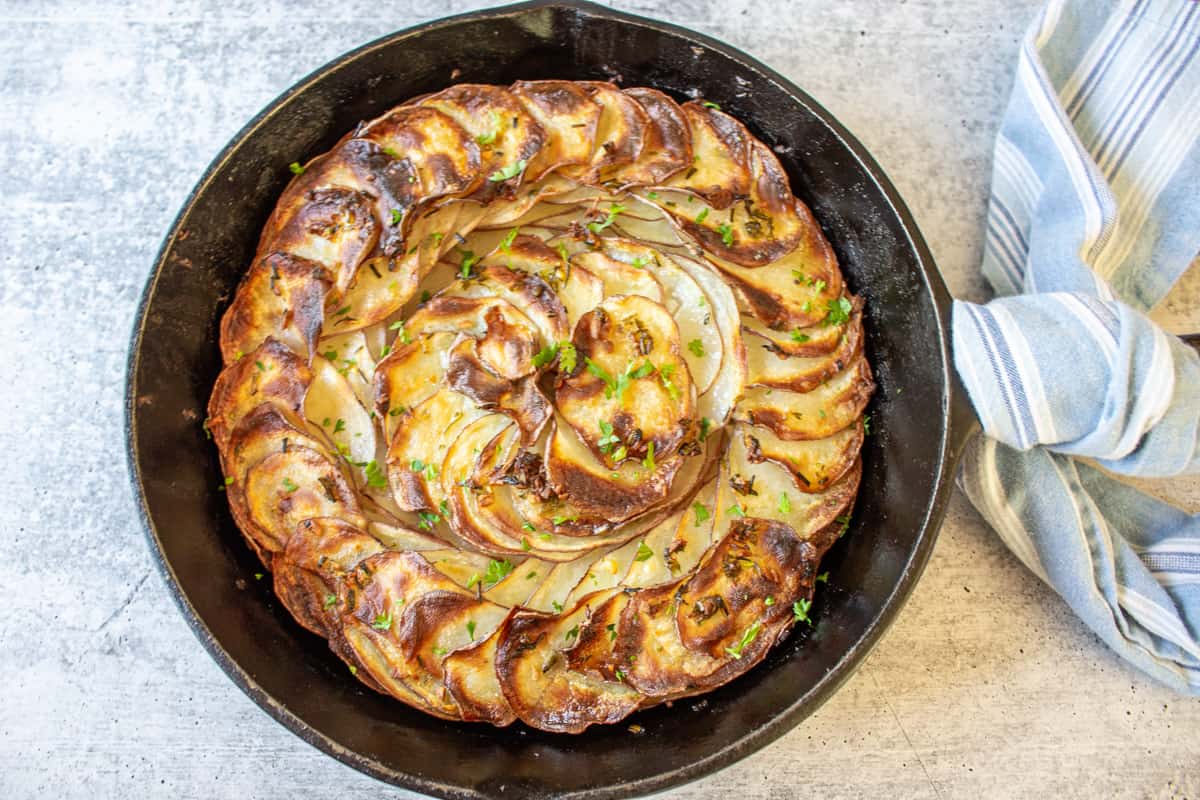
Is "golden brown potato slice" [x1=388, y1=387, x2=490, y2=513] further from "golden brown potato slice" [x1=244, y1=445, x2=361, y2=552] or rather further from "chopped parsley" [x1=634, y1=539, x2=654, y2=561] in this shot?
"chopped parsley" [x1=634, y1=539, x2=654, y2=561]

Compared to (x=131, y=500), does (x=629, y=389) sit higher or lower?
higher

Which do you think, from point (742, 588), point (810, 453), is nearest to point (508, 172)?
point (810, 453)

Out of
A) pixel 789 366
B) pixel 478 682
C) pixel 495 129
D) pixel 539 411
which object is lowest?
pixel 478 682

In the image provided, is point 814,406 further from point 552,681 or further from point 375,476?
point 375,476

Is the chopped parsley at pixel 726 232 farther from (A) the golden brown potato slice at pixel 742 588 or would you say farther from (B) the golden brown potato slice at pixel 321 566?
(B) the golden brown potato slice at pixel 321 566

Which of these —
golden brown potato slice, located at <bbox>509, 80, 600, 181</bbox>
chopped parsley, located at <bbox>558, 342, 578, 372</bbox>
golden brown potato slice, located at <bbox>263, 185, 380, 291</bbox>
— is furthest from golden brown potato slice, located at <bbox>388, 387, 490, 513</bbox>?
golden brown potato slice, located at <bbox>509, 80, 600, 181</bbox>

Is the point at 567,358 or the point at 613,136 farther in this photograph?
the point at 613,136

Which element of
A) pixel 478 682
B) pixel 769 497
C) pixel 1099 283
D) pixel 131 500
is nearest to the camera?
pixel 478 682
